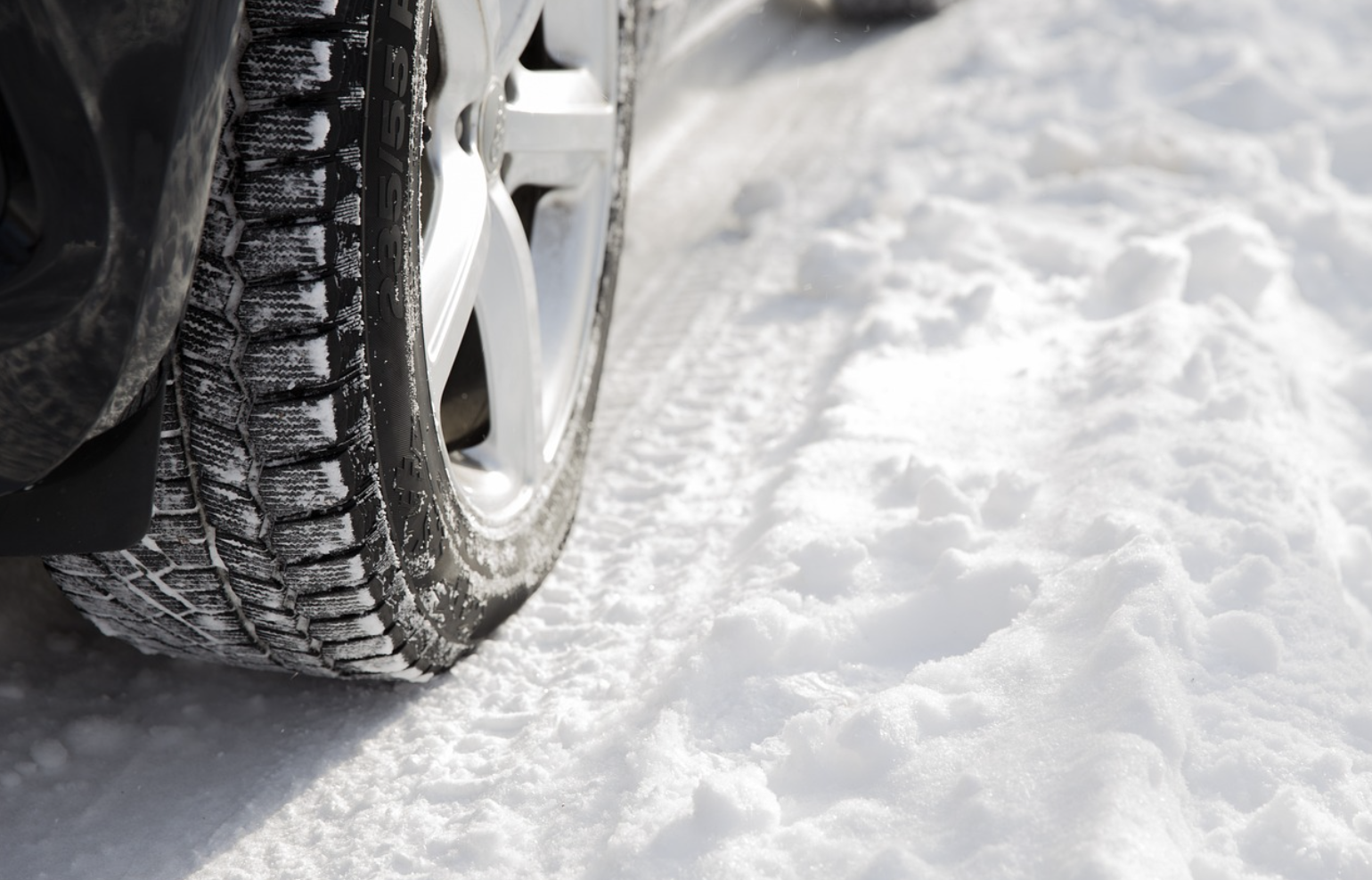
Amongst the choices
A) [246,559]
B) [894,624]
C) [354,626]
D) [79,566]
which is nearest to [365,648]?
[354,626]

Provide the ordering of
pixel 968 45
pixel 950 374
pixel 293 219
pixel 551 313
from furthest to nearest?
1. pixel 968 45
2. pixel 950 374
3. pixel 551 313
4. pixel 293 219

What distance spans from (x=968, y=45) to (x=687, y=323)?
75.7 inches

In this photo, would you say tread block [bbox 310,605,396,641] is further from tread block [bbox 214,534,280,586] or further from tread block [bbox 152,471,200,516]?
tread block [bbox 152,471,200,516]

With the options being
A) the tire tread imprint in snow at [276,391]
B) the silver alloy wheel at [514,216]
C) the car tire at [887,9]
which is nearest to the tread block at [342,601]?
the tire tread imprint in snow at [276,391]

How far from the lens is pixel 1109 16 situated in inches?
146

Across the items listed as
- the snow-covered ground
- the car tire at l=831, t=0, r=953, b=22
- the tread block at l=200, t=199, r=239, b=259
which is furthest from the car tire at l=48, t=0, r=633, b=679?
the car tire at l=831, t=0, r=953, b=22

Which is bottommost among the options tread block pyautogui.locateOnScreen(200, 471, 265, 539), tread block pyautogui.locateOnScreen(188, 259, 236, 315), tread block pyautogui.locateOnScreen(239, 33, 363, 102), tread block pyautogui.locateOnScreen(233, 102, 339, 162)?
tread block pyautogui.locateOnScreen(200, 471, 265, 539)

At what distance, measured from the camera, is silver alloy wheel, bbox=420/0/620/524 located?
1.31m

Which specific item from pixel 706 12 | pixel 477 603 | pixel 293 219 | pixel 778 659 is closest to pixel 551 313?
pixel 477 603

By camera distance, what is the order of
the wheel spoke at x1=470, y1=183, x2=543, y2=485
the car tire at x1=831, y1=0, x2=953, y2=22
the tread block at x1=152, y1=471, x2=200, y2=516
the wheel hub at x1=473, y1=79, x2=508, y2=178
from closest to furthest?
the tread block at x1=152, y1=471, x2=200, y2=516, the wheel hub at x1=473, y1=79, x2=508, y2=178, the wheel spoke at x1=470, y1=183, x2=543, y2=485, the car tire at x1=831, y1=0, x2=953, y2=22

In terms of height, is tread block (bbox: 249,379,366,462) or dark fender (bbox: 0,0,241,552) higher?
dark fender (bbox: 0,0,241,552)

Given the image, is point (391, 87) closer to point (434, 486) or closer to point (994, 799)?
point (434, 486)

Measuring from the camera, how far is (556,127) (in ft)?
5.32

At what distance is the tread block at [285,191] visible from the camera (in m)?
0.95
